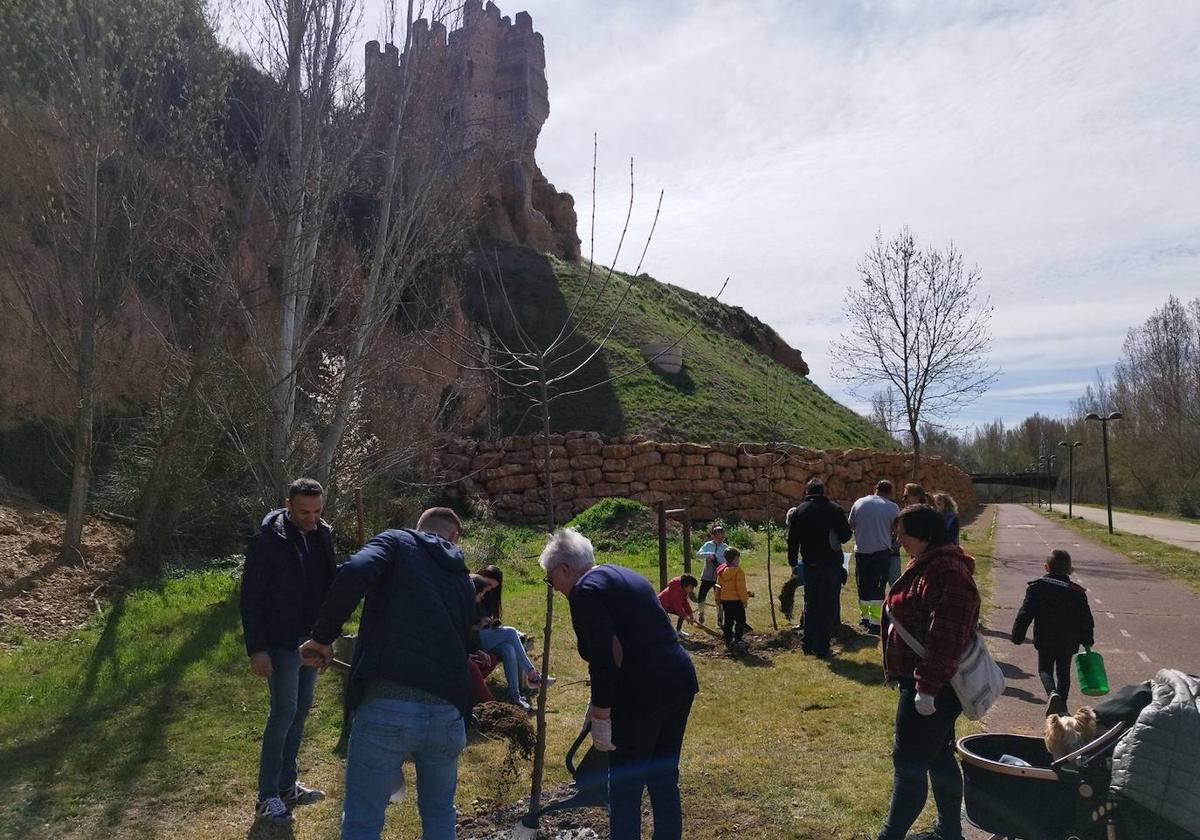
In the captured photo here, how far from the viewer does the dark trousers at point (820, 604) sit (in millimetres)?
8836

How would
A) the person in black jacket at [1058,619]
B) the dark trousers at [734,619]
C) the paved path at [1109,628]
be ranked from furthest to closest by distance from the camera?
the dark trousers at [734,619]
the paved path at [1109,628]
the person in black jacket at [1058,619]

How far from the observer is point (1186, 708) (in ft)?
11.3

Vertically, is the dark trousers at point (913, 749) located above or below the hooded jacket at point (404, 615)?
below

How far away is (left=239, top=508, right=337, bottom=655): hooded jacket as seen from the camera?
15.1ft

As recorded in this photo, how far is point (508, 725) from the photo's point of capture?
6340 mm

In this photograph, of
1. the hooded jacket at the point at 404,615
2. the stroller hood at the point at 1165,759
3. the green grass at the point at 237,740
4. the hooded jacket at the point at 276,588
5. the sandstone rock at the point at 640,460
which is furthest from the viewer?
the sandstone rock at the point at 640,460

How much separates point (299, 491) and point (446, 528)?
117cm

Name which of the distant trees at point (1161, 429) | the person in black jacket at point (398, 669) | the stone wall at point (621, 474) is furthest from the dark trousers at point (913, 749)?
the distant trees at point (1161, 429)

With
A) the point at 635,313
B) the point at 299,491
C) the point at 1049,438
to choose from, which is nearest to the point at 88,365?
the point at 299,491

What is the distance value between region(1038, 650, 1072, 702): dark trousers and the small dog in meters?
2.87

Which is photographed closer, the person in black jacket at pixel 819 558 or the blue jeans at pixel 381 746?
the blue jeans at pixel 381 746

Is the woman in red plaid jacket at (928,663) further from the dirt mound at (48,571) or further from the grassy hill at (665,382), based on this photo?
the grassy hill at (665,382)

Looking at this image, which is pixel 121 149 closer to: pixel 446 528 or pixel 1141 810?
pixel 446 528

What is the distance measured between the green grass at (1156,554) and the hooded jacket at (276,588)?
1419 cm
